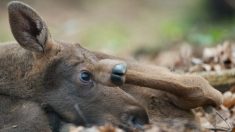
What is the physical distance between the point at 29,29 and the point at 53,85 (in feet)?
2.13

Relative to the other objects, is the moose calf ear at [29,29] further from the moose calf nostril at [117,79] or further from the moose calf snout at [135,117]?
the moose calf snout at [135,117]

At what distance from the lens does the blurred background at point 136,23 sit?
57.0 feet

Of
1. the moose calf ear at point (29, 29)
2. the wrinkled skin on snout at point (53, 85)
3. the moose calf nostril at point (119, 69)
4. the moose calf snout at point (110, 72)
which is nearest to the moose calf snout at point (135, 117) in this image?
the wrinkled skin on snout at point (53, 85)

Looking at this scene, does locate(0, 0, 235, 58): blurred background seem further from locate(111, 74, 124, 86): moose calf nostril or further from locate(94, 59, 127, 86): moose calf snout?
locate(111, 74, 124, 86): moose calf nostril

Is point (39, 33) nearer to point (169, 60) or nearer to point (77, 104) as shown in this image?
point (77, 104)

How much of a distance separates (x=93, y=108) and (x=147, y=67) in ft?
3.59

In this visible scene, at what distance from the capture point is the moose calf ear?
333 inches

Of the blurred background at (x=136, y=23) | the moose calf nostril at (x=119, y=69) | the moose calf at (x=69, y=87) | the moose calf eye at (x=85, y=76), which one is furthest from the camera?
the blurred background at (x=136, y=23)

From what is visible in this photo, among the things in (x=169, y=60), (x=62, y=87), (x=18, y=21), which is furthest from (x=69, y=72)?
(x=169, y=60)

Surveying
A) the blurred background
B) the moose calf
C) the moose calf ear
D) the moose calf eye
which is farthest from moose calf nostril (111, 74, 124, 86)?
the blurred background

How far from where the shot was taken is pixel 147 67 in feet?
30.1

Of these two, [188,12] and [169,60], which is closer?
[169,60]

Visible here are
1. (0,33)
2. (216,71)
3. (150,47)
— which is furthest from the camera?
(0,33)

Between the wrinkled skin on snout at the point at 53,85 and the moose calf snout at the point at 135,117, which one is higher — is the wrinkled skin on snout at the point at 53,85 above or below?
above
